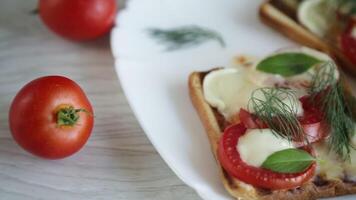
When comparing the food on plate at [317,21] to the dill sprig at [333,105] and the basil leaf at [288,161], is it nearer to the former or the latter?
the dill sprig at [333,105]

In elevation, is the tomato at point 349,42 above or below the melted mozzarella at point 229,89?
above

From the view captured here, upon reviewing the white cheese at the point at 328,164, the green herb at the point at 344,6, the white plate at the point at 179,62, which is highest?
the green herb at the point at 344,6

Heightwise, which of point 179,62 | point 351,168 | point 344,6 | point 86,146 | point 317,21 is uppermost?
point 344,6

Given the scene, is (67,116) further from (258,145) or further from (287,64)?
(287,64)

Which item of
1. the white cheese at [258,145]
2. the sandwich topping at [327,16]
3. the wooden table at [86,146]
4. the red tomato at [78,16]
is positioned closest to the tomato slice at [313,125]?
the white cheese at [258,145]

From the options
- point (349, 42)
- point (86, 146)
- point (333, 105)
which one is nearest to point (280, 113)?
point (333, 105)

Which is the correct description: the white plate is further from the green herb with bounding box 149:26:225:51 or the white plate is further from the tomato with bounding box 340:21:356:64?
the tomato with bounding box 340:21:356:64

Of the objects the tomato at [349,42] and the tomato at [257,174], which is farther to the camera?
the tomato at [349,42]
